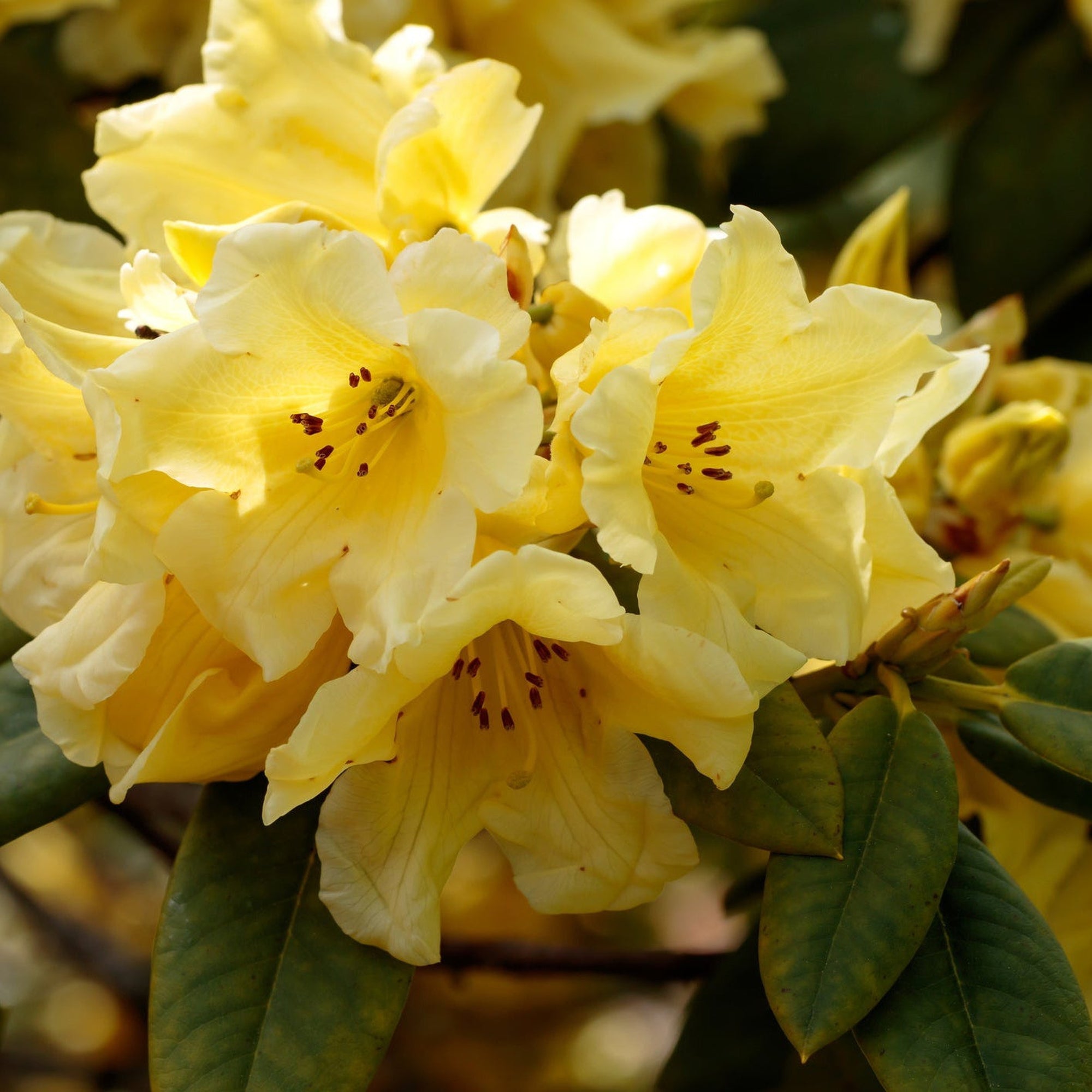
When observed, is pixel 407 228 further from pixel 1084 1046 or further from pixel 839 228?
pixel 839 228

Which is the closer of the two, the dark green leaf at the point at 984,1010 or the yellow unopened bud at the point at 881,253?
the dark green leaf at the point at 984,1010

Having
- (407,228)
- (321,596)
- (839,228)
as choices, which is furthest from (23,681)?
(839,228)

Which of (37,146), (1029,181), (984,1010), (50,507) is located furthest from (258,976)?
(1029,181)

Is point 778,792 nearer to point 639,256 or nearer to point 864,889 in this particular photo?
point 864,889

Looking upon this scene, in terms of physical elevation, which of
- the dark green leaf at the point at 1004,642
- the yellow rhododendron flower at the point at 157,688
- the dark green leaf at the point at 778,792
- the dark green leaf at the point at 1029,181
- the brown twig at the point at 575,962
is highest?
the yellow rhododendron flower at the point at 157,688

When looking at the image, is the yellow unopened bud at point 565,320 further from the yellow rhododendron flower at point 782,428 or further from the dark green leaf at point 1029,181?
the dark green leaf at point 1029,181

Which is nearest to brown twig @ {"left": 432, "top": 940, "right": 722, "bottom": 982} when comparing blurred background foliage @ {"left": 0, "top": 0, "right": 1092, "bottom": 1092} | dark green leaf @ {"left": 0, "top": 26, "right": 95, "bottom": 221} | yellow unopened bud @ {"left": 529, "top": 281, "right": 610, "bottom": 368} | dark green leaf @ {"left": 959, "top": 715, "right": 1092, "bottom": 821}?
blurred background foliage @ {"left": 0, "top": 0, "right": 1092, "bottom": 1092}

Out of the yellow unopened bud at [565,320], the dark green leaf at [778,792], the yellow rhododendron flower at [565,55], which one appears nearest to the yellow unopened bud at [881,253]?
the yellow rhododendron flower at [565,55]
